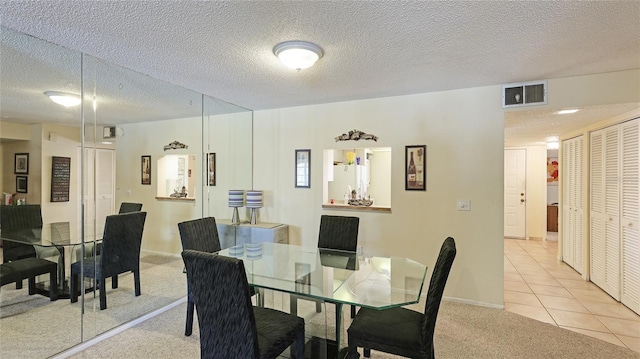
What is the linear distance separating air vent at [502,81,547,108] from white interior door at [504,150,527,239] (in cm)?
457

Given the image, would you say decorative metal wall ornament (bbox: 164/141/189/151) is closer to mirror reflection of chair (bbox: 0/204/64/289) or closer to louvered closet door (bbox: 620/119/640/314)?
Result: mirror reflection of chair (bbox: 0/204/64/289)

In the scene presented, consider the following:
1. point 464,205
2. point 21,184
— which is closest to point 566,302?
point 464,205

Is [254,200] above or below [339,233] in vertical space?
above

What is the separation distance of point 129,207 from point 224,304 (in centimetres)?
212

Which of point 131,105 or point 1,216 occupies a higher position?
point 131,105

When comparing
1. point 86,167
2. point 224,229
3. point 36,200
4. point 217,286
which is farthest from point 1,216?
point 224,229

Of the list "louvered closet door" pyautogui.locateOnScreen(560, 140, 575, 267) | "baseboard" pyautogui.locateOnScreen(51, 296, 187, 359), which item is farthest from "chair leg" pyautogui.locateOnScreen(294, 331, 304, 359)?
"louvered closet door" pyautogui.locateOnScreen(560, 140, 575, 267)

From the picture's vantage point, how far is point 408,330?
185cm

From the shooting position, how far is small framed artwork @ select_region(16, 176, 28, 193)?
7.79 ft

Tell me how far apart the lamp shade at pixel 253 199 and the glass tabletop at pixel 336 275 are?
134cm

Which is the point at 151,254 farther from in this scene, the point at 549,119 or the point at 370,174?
the point at 549,119

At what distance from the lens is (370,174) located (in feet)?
18.3

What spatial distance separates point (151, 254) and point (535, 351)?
12.4 ft

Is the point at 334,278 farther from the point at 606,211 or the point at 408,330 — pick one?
the point at 606,211
